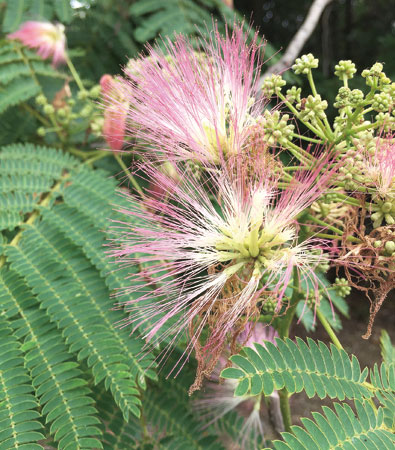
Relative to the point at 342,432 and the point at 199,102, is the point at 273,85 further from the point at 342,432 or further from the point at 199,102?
the point at 342,432

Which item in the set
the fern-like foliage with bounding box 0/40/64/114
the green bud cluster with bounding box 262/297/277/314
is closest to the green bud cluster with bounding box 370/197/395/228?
the green bud cluster with bounding box 262/297/277/314

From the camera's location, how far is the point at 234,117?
1.22m

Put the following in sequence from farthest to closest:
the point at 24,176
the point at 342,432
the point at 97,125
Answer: the point at 97,125 → the point at 24,176 → the point at 342,432

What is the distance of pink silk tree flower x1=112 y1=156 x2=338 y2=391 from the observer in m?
1.12

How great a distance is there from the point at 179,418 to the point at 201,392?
0.53 feet

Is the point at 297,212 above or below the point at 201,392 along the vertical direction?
above

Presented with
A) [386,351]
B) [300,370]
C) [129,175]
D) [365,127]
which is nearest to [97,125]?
[129,175]

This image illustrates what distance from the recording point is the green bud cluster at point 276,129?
112 centimetres

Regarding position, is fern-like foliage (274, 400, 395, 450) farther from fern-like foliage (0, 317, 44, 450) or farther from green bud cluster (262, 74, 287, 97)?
green bud cluster (262, 74, 287, 97)

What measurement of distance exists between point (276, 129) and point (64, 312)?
82cm

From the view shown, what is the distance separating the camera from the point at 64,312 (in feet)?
4.42

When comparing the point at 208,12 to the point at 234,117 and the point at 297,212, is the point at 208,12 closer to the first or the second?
the point at 234,117

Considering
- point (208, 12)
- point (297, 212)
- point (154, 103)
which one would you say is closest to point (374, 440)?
point (297, 212)

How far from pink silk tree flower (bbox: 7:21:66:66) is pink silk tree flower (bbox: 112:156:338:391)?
149cm
